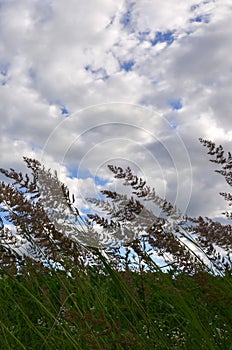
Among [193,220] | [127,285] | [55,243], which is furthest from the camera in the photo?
[193,220]

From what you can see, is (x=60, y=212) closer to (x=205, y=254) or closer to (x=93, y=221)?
(x=93, y=221)

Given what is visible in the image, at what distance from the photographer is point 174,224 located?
2527 millimetres

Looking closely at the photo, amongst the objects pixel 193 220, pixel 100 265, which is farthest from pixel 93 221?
pixel 100 265

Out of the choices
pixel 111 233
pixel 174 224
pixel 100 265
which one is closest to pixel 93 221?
pixel 111 233

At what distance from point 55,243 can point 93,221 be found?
243 mm

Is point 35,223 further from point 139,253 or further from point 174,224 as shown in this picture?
point 174,224

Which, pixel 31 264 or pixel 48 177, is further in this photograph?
pixel 31 264

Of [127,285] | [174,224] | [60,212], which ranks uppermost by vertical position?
[60,212]

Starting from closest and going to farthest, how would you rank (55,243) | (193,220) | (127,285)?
(127,285) → (55,243) → (193,220)

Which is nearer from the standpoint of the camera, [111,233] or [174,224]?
[111,233]

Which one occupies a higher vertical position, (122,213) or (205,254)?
(122,213)

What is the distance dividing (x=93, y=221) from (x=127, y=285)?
0.34 m

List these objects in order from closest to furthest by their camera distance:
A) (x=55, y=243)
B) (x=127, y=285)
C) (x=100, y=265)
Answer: (x=127, y=285), (x=55, y=243), (x=100, y=265)

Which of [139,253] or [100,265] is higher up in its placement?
[100,265]
